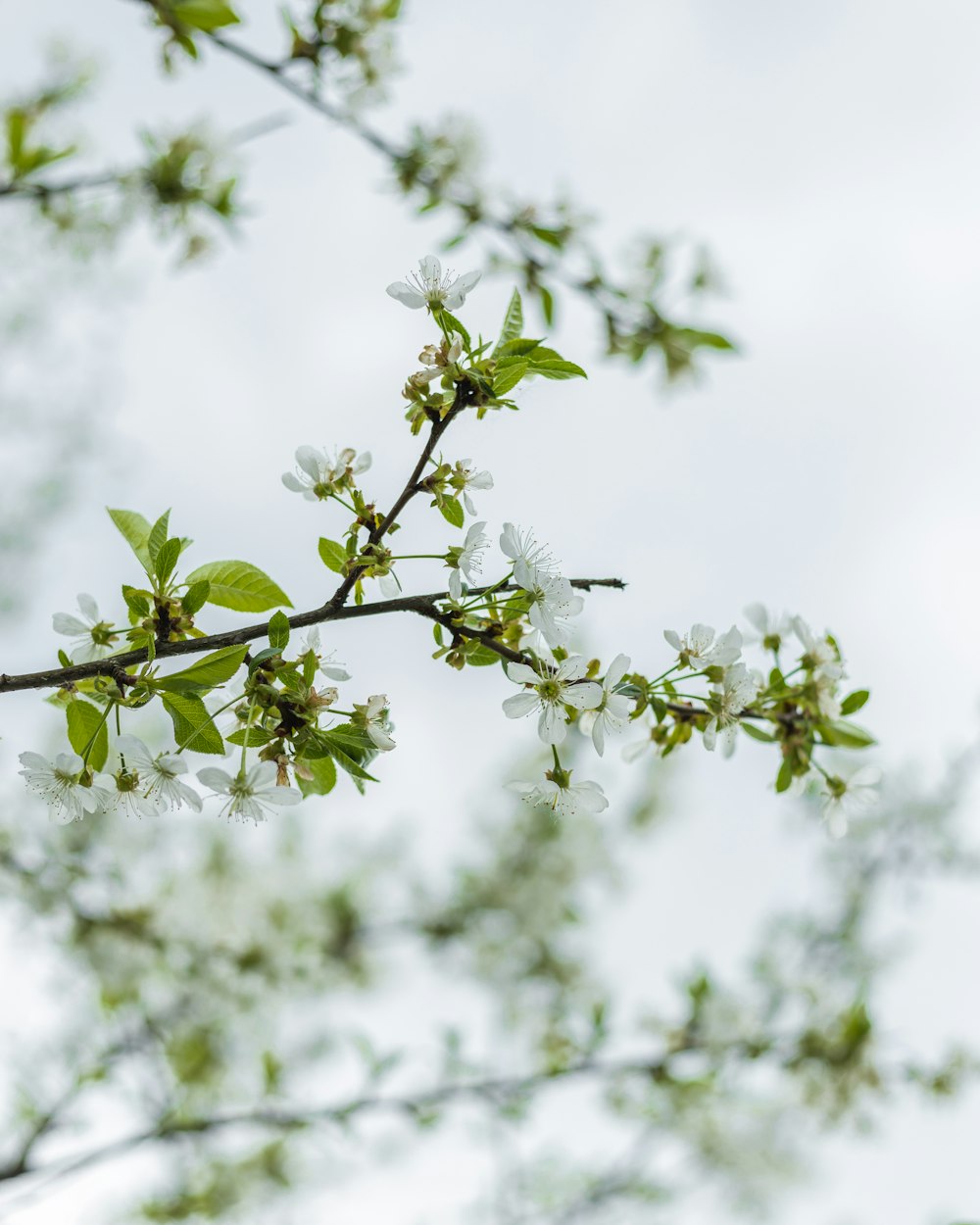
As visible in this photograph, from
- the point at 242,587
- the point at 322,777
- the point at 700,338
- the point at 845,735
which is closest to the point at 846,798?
the point at 845,735

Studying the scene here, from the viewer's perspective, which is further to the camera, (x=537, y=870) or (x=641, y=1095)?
(x=537, y=870)

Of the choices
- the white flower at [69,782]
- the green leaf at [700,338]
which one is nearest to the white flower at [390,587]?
the white flower at [69,782]

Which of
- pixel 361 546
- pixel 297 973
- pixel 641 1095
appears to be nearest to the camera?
pixel 361 546

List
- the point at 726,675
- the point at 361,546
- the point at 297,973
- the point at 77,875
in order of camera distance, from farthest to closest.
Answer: the point at 297,973
the point at 77,875
the point at 726,675
the point at 361,546

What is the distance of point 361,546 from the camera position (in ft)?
2.86

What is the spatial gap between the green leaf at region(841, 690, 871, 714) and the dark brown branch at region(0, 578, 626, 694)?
19.8 inches

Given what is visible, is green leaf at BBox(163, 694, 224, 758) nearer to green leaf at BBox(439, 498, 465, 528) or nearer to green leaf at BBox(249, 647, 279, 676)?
green leaf at BBox(249, 647, 279, 676)

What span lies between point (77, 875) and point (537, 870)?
6.70 ft

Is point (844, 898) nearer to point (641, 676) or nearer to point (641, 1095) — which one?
point (641, 1095)

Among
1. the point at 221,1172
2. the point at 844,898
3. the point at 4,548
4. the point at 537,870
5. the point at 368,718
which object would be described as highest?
the point at 4,548

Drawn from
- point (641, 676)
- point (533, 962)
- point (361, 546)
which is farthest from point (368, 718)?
point (533, 962)

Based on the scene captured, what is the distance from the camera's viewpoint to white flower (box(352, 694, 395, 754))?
85 centimetres

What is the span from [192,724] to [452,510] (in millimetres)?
319

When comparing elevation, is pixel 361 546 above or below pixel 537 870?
below
